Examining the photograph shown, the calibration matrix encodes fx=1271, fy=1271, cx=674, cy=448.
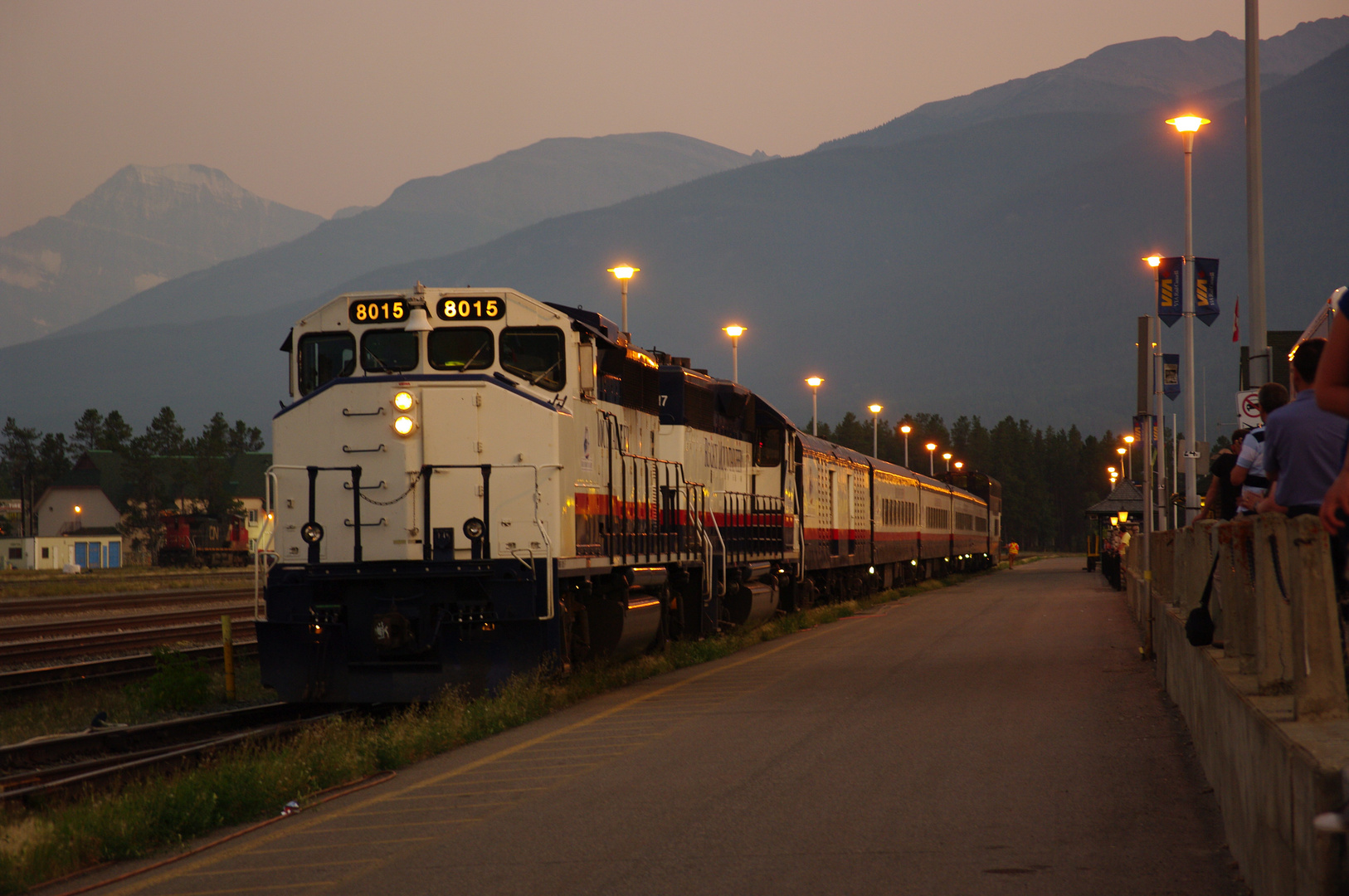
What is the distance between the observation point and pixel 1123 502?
4450 centimetres

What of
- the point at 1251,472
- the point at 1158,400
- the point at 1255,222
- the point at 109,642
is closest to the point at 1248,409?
the point at 1255,222

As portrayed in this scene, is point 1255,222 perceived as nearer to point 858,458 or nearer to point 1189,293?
point 1189,293

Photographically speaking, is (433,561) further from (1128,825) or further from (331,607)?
(1128,825)

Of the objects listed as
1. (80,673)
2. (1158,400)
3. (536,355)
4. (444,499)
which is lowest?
(80,673)

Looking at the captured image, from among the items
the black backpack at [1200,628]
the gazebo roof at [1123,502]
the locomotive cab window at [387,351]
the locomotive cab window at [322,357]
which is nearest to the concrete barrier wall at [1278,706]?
the black backpack at [1200,628]

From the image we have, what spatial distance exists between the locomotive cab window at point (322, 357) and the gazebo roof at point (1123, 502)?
115ft

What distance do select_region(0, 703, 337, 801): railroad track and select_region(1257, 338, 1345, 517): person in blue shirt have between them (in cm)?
837

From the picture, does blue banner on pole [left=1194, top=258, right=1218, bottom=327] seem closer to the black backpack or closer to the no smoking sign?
the no smoking sign

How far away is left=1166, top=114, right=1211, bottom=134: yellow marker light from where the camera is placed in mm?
23188

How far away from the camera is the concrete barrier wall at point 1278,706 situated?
4.52 m

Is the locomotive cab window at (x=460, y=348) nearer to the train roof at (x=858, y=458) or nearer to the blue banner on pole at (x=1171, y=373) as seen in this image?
the train roof at (x=858, y=458)

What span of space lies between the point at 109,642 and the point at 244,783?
1737cm

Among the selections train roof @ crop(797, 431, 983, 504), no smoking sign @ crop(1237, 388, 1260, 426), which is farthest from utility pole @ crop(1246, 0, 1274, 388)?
train roof @ crop(797, 431, 983, 504)

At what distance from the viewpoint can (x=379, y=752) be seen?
10.1 m
